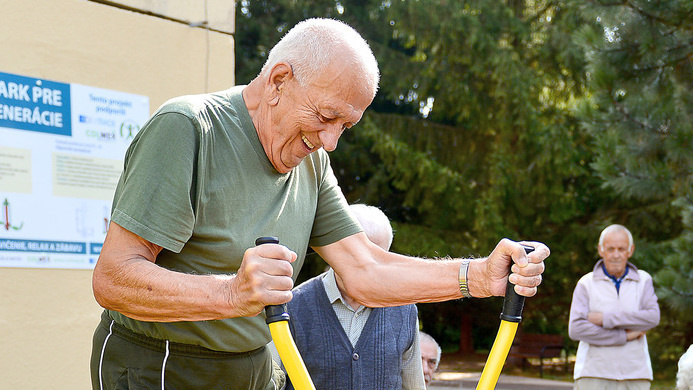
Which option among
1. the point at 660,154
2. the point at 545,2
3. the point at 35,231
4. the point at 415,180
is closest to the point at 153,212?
the point at 35,231

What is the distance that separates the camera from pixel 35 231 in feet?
14.9

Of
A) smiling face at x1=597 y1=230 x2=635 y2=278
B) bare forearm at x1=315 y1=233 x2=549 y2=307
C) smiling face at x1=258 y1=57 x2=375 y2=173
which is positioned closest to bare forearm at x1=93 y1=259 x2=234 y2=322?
smiling face at x1=258 y1=57 x2=375 y2=173

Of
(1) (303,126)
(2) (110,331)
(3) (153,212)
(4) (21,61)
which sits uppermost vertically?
(4) (21,61)

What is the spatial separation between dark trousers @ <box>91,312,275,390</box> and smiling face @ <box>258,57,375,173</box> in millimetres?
574

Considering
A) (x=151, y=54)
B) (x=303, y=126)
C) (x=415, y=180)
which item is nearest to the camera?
(x=303, y=126)

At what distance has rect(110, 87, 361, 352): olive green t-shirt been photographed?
6.55 ft

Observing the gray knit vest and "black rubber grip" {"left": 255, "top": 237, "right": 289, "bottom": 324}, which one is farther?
the gray knit vest

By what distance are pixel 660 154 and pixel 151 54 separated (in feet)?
18.1

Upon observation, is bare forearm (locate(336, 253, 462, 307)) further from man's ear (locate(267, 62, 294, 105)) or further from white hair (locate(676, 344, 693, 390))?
white hair (locate(676, 344, 693, 390))

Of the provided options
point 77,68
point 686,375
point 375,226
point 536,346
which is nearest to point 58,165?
point 77,68

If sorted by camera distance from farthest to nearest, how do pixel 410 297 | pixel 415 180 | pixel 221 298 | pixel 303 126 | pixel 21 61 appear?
1. pixel 415 180
2. pixel 21 61
3. pixel 410 297
4. pixel 303 126
5. pixel 221 298

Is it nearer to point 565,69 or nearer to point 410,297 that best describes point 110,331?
point 410,297

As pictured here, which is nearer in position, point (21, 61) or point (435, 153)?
point (21, 61)

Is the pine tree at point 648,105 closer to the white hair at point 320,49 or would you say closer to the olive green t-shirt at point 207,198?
the white hair at point 320,49
